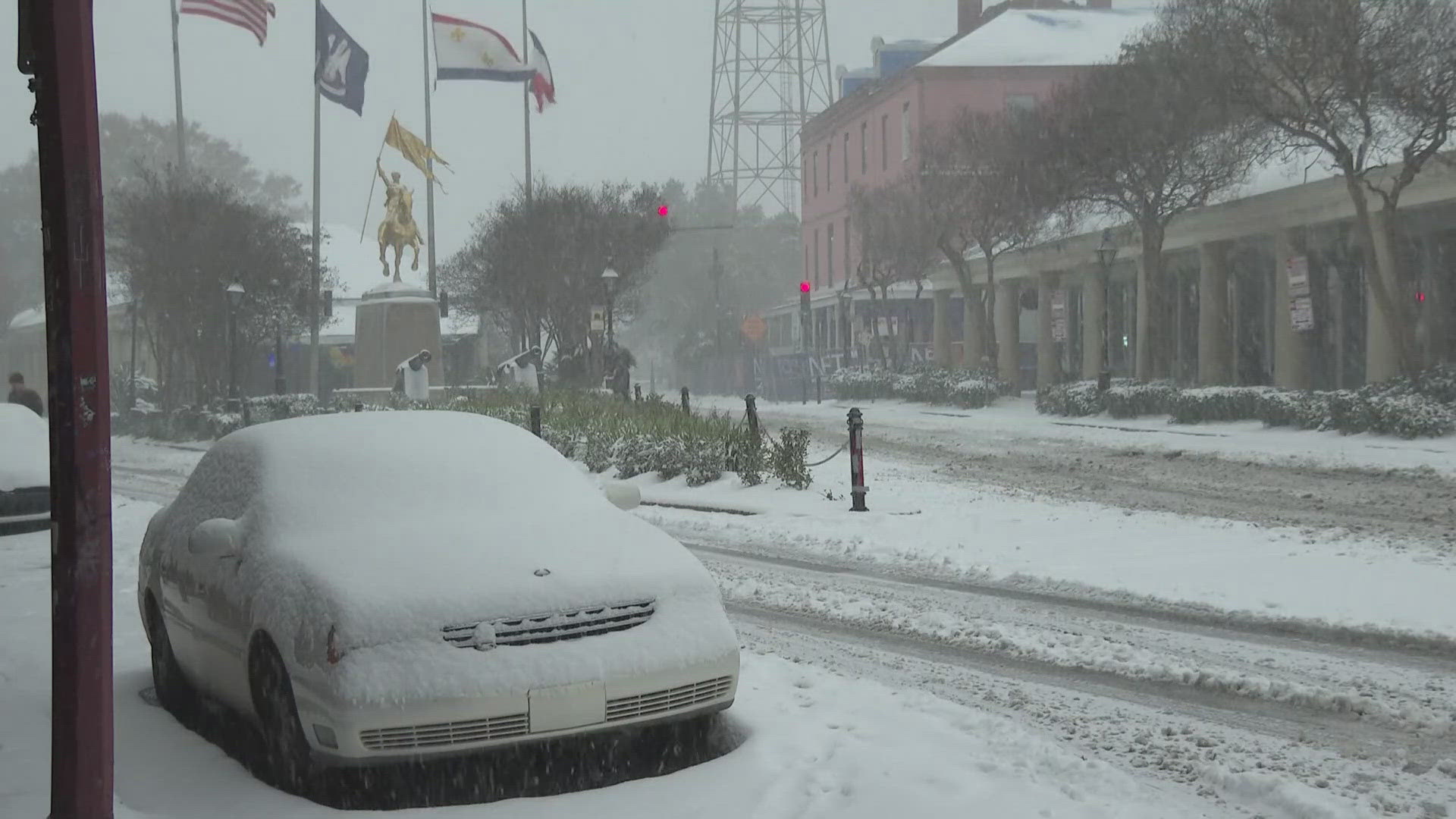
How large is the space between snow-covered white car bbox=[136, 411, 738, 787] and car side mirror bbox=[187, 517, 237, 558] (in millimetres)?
10

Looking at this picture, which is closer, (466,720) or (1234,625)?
(466,720)

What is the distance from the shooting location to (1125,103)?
102 feet

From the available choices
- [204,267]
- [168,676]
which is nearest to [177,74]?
[204,267]

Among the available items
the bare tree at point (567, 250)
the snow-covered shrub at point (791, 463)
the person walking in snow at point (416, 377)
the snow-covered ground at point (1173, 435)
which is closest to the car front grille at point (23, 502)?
the snow-covered shrub at point (791, 463)

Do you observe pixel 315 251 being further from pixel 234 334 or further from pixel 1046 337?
pixel 1046 337

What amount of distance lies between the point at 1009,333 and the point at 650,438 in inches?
1047

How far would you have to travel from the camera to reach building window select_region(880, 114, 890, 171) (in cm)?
5859

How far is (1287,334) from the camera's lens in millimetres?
30078

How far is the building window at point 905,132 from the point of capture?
55.8 m

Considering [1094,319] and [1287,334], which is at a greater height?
[1094,319]

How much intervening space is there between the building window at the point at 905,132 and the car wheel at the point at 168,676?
1946 inches

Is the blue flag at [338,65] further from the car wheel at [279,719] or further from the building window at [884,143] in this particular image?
the car wheel at [279,719]

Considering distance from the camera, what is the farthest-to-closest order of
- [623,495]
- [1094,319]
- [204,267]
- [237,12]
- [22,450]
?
[204,267] < [1094,319] < [237,12] < [22,450] < [623,495]

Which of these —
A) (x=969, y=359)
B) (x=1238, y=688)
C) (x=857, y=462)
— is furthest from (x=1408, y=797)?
(x=969, y=359)
